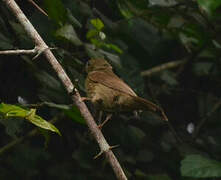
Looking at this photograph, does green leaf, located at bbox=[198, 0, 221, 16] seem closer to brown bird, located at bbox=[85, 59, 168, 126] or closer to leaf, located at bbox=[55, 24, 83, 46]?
brown bird, located at bbox=[85, 59, 168, 126]

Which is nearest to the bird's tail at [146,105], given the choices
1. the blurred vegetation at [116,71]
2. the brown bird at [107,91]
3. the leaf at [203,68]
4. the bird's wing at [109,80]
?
the brown bird at [107,91]

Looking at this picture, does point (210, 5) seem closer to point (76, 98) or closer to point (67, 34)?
point (67, 34)

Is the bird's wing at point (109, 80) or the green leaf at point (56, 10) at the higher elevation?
the green leaf at point (56, 10)

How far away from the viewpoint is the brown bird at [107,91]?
3.18 meters

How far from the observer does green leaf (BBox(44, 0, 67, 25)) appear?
3.12 m

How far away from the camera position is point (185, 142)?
14.6 feet

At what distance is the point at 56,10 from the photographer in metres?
3.13

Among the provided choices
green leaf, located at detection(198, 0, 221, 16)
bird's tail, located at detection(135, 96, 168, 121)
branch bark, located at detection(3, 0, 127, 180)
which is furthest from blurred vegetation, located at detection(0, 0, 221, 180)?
branch bark, located at detection(3, 0, 127, 180)

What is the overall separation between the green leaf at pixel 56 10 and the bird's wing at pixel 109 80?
0.48m

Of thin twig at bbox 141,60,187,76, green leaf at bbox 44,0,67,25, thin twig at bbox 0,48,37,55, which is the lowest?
thin twig at bbox 141,60,187,76

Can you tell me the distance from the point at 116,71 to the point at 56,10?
0.90 m

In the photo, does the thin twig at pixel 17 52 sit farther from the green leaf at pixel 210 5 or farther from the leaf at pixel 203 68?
the leaf at pixel 203 68

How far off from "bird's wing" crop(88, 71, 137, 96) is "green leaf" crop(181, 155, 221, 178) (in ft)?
2.02

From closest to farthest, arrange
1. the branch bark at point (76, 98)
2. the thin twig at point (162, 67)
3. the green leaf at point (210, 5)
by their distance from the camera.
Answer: the branch bark at point (76, 98), the green leaf at point (210, 5), the thin twig at point (162, 67)
